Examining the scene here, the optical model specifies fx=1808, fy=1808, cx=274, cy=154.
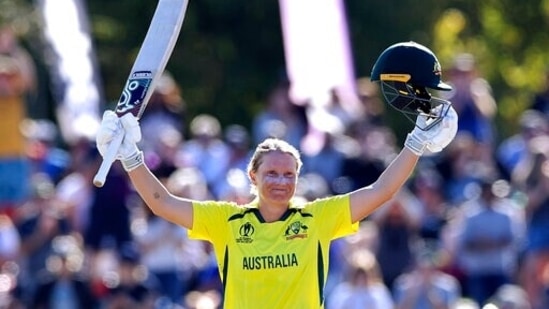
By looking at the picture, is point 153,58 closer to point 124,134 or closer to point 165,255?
point 124,134

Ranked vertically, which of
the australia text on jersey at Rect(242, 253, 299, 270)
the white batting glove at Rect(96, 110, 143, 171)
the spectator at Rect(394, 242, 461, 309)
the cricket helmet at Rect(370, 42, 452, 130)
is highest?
the spectator at Rect(394, 242, 461, 309)

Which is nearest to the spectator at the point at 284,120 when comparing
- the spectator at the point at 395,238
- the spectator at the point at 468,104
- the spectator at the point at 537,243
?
the spectator at the point at 468,104

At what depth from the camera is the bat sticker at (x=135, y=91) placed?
10.1 m

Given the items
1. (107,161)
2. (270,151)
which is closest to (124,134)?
(107,161)

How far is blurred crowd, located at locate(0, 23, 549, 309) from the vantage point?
53.1 feet

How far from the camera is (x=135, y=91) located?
1018cm

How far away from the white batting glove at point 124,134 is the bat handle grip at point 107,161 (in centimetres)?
2

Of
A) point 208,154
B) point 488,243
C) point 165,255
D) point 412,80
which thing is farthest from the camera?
point 208,154

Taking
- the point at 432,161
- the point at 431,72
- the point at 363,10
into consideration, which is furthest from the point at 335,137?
the point at 363,10

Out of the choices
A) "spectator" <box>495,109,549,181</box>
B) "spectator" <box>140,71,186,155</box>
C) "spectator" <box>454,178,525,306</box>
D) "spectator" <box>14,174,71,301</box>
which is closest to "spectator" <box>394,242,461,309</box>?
"spectator" <box>454,178,525,306</box>

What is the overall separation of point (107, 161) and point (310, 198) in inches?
274

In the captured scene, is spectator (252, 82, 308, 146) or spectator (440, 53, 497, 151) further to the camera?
spectator (252, 82, 308, 146)

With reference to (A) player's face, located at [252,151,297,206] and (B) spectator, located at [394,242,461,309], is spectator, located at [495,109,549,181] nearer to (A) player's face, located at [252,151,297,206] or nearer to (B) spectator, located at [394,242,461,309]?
(B) spectator, located at [394,242,461,309]

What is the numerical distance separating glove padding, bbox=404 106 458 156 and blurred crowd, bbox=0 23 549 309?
5326 millimetres
